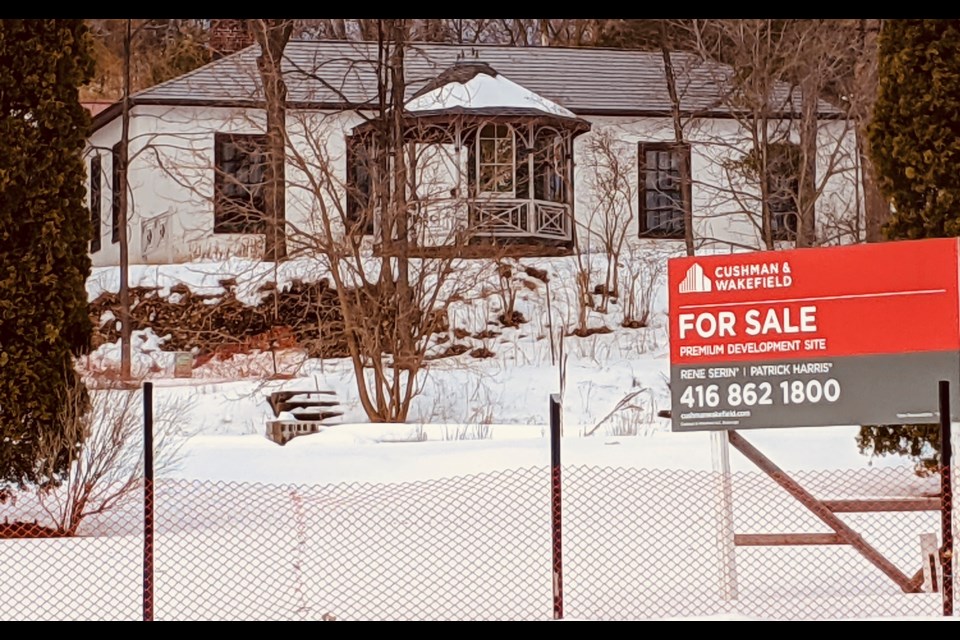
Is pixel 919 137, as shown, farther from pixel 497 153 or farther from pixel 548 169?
pixel 497 153

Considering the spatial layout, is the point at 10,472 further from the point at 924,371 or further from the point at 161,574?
the point at 924,371

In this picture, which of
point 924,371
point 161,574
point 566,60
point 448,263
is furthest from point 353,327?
point 566,60

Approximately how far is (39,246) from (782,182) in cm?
1980

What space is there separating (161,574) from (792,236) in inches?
816

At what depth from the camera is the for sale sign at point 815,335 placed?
983 cm

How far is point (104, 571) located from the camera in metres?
11.5

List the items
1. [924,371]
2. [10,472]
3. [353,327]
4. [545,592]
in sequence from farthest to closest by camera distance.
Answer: [353,327] < [10,472] < [545,592] < [924,371]

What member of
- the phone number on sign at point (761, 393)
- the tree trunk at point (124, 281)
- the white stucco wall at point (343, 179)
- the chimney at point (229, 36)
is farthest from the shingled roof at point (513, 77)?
the phone number on sign at point (761, 393)

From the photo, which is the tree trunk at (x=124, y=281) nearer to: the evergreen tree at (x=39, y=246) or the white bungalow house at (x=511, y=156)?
the white bungalow house at (x=511, y=156)

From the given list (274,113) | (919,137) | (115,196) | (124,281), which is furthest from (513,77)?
(919,137)

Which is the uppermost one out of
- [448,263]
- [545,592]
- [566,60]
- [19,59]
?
[566,60]

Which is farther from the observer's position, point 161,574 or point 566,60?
point 566,60

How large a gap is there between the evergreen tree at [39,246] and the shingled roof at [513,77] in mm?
15454

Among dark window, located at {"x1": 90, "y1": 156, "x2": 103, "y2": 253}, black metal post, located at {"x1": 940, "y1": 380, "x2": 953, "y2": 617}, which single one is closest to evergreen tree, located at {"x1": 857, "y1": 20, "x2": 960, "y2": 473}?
black metal post, located at {"x1": 940, "y1": 380, "x2": 953, "y2": 617}
